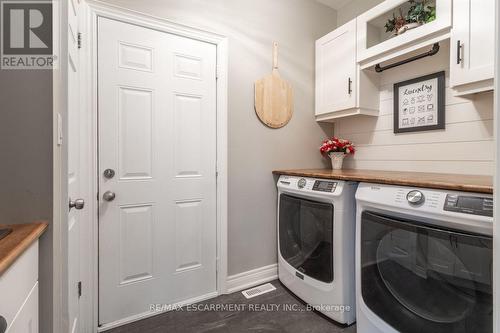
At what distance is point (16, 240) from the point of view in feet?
2.17

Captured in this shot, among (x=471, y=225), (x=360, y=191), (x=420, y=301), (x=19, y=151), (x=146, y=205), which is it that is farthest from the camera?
(x=146, y=205)

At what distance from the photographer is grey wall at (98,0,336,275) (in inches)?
77.3

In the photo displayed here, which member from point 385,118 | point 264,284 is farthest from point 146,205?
point 385,118

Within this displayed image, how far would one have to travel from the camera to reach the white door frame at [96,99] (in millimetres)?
1478

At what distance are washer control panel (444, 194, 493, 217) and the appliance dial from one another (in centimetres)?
9

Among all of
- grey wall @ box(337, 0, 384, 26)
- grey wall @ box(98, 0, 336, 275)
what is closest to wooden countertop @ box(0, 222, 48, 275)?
grey wall @ box(98, 0, 336, 275)

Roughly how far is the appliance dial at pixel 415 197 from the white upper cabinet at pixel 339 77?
103cm

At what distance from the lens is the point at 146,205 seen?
5.51ft

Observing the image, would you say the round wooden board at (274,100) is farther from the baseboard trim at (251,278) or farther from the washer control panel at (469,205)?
the washer control panel at (469,205)

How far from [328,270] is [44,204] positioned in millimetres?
1581

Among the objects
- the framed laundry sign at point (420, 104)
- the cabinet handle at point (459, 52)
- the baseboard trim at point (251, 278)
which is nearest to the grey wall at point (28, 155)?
the baseboard trim at point (251, 278)

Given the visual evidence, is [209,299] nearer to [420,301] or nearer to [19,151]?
[420,301]

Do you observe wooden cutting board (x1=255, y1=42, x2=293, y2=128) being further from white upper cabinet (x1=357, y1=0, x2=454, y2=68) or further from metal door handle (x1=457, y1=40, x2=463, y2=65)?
metal door handle (x1=457, y1=40, x2=463, y2=65)

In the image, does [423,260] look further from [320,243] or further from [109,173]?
[109,173]
